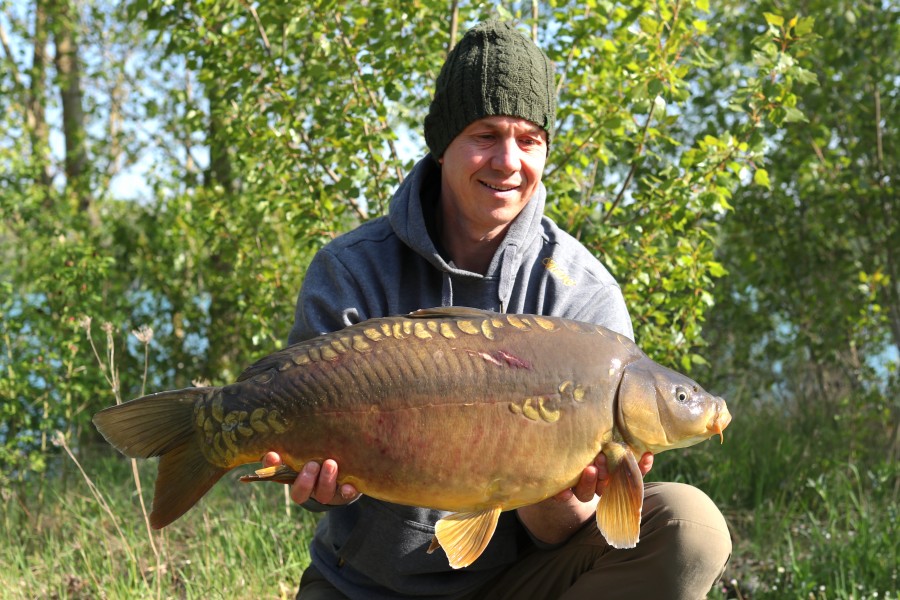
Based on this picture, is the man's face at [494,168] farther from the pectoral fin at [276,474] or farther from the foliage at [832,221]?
the foliage at [832,221]

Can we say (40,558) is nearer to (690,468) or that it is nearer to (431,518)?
(431,518)

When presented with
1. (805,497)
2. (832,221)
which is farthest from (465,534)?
(832,221)

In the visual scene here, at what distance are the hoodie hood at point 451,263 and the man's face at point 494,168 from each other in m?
0.04

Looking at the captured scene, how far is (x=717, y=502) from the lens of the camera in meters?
4.09

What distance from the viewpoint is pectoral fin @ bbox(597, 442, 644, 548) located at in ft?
6.43

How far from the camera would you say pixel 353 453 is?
1.98 meters

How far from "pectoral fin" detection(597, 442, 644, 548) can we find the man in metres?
0.23

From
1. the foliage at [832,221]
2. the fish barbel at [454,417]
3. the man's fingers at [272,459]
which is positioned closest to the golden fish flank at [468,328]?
the fish barbel at [454,417]

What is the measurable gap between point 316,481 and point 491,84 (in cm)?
104

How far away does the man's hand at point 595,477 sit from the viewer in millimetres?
1986

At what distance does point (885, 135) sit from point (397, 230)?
3205mm

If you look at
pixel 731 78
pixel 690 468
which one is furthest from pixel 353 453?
pixel 731 78

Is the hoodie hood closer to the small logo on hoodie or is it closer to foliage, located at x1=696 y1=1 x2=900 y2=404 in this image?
the small logo on hoodie

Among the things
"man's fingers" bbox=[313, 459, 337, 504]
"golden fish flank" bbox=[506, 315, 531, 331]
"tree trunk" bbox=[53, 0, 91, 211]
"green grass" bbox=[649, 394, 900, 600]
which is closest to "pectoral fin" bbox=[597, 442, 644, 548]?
"golden fish flank" bbox=[506, 315, 531, 331]
